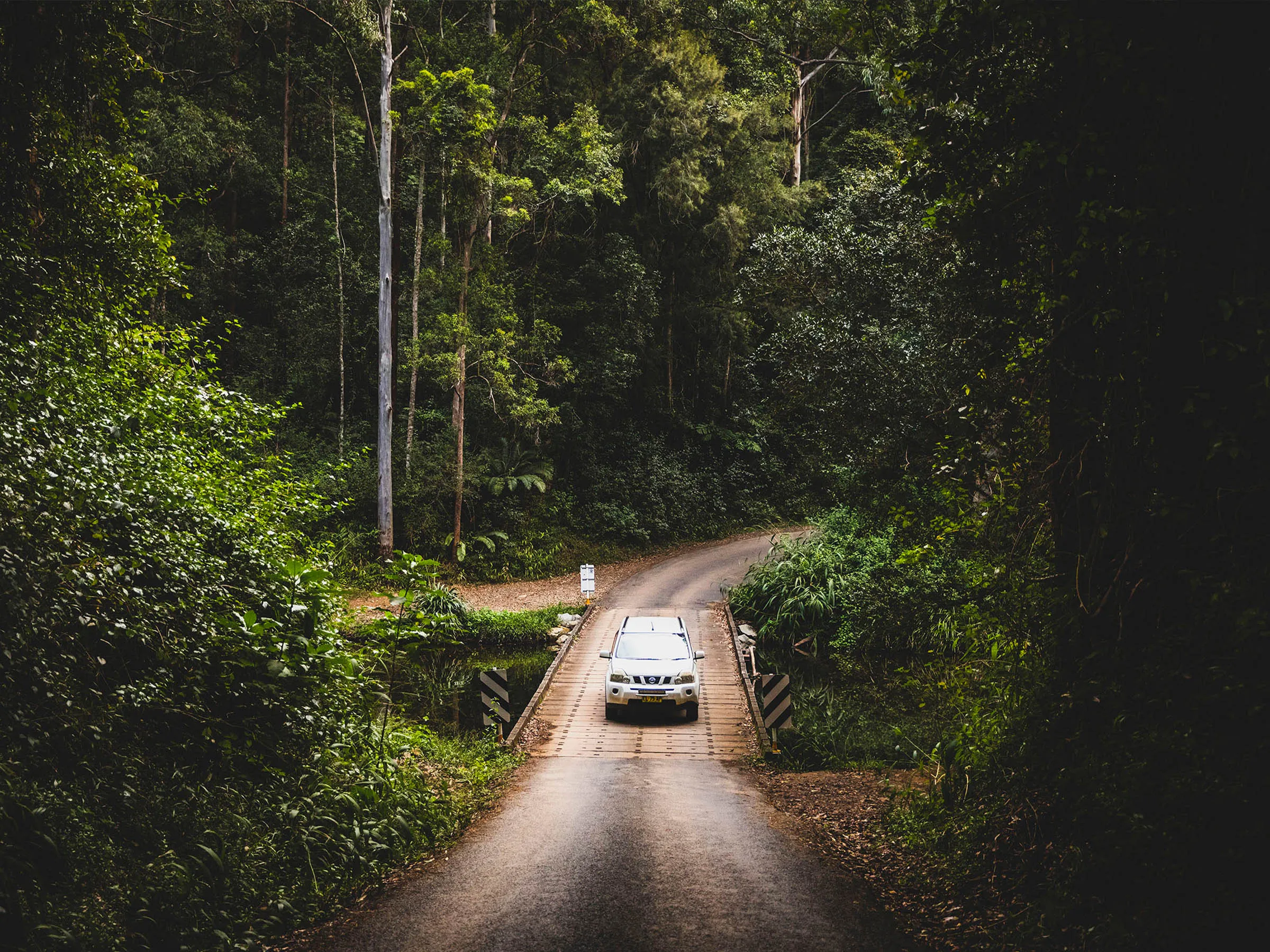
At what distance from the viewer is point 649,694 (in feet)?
46.4

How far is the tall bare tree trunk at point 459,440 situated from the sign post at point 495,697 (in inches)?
504

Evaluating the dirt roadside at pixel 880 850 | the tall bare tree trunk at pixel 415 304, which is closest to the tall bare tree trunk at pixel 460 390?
the tall bare tree trunk at pixel 415 304

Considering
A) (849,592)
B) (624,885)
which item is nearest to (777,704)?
(624,885)

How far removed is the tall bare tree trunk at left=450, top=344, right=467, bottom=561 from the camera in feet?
79.7

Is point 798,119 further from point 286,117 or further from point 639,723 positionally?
point 639,723

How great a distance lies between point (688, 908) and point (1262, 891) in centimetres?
372

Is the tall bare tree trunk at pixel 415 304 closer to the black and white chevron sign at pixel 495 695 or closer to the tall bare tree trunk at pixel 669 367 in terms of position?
the tall bare tree trunk at pixel 669 367

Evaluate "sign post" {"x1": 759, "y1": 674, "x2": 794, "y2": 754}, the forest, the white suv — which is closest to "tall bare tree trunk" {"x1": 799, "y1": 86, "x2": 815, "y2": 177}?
the forest

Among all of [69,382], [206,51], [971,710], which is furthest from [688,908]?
[206,51]

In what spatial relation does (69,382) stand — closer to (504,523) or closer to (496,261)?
(496,261)

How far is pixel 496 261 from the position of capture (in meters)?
25.2

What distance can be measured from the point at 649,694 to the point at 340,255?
66.8ft

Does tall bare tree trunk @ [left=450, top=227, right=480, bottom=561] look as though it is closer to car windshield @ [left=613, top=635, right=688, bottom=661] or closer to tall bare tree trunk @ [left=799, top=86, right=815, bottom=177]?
car windshield @ [left=613, top=635, right=688, bottom=661]

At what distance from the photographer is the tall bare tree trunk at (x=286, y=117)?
95.8 feet
